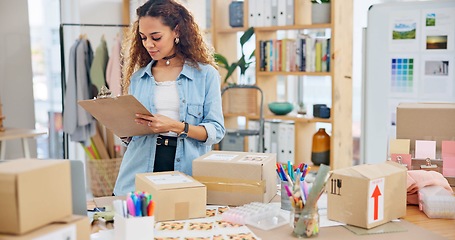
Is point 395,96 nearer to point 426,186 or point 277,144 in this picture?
point 277,144

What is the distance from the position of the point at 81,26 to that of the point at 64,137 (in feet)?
3.06

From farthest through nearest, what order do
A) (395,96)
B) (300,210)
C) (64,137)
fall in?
(64,137) < (395,96) < (300,210)

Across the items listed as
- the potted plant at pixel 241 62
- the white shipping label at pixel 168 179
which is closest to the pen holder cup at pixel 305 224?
the white shipping label at pixel 168 179

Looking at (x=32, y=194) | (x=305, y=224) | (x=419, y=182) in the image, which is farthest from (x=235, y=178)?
(x=32, y=194)

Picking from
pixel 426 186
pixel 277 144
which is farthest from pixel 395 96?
pixel 426 186

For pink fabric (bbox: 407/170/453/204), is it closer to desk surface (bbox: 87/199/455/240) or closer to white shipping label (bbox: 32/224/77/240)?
desk surface (bbox: 87/199/455/240)

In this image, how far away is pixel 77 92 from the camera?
448 centimetres

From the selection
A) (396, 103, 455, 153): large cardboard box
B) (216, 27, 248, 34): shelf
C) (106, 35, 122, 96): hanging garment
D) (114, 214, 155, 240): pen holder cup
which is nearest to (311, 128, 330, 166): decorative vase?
(216, 27, 248, 34): shelf

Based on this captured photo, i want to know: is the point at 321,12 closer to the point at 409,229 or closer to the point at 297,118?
the point at 297,118

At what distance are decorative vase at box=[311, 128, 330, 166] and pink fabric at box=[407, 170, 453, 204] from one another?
217 cm

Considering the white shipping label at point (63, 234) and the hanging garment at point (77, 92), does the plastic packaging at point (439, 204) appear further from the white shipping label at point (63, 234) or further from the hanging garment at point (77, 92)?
the hanging garment at point (77, 92)

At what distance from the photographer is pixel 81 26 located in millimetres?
4668

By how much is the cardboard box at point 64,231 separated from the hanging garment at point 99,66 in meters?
3.24

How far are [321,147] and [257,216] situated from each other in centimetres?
254
